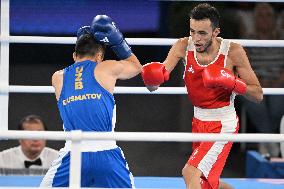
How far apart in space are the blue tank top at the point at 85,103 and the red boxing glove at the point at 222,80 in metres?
0.39

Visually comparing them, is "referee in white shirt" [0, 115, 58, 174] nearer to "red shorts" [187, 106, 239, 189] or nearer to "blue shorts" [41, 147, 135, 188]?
"red shorts" [187, 106, 239, 189]

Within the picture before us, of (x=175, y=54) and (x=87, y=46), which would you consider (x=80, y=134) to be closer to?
(x=87, y=46)

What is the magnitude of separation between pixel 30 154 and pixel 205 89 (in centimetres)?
156

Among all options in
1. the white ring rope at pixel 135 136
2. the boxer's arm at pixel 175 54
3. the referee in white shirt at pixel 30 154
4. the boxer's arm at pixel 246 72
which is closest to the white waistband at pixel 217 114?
the boxer's arm at pixel 246 72

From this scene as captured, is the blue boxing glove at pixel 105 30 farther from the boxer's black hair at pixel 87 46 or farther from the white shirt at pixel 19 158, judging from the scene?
the white shirt at pixel 19 158

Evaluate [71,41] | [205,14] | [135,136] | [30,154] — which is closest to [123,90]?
[71,41]

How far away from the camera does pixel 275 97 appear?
17.4 ft

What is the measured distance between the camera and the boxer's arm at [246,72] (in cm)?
326

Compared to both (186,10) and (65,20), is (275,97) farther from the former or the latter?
(65,20)

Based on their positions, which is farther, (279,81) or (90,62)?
(279,81)

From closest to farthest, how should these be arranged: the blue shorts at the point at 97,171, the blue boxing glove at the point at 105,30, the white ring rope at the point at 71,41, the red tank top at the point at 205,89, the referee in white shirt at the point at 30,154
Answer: the blue shorts at the point at 97,171 → the blue boxing glove at the point at 105,30 → the red tank top at the point at 205,89 → the white ring rope at the point at 71,41 → the referee in white shirt at the point at 30,154

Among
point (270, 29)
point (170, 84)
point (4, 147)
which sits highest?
point (270, 29)

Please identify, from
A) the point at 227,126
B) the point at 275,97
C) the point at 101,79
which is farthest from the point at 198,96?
the point at 275,97

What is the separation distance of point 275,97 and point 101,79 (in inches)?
100
